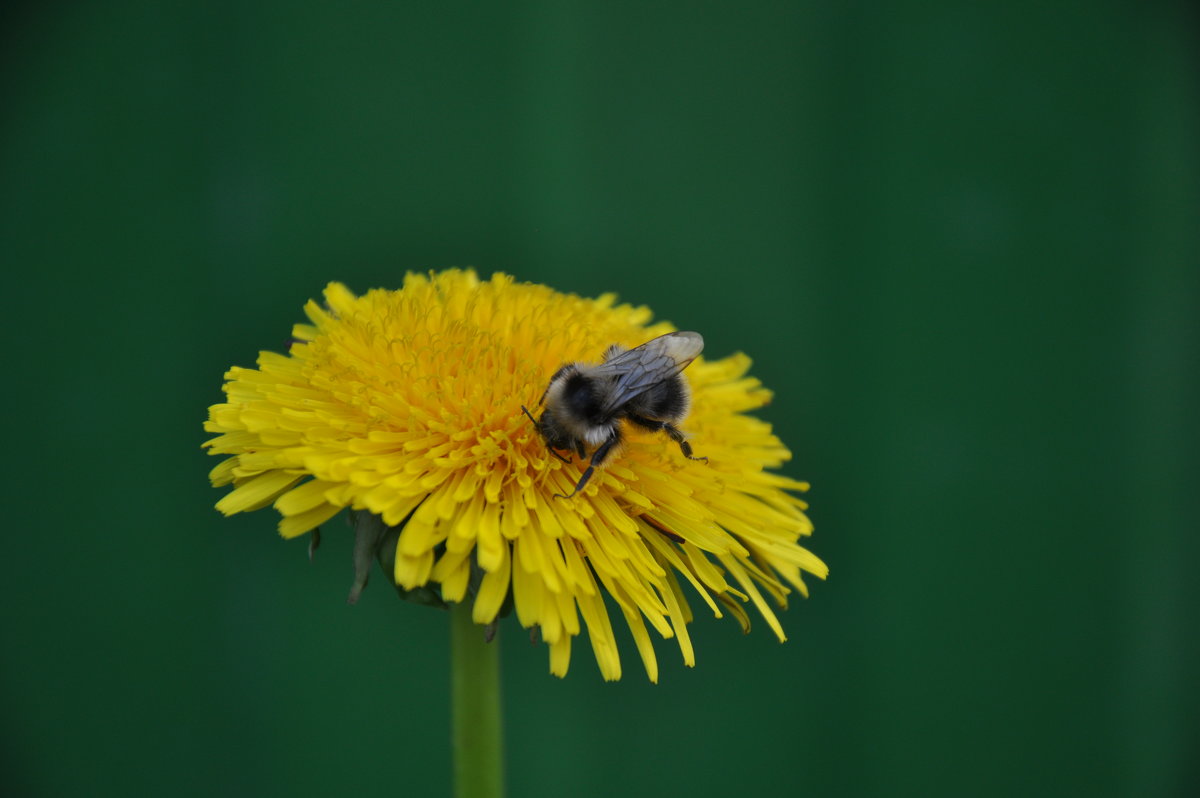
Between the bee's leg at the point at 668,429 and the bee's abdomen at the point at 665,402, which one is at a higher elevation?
the bee's abdomen at the point at 665,402

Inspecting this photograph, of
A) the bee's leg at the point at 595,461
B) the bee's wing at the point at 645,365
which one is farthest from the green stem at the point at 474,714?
the bee's wing at the point at 645,365

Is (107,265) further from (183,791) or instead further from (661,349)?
(661,349)

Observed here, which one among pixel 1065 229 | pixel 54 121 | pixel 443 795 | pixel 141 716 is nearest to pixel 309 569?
pixel 141 716

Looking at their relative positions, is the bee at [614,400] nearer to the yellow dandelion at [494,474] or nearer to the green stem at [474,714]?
the yellow dandelion at [494,474]

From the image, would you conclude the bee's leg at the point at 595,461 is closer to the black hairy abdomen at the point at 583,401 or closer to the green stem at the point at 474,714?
the black hairy abdomen at the point at 583,401

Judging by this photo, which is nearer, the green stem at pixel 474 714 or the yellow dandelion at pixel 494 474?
the yellow dandelion at pixel 494 474

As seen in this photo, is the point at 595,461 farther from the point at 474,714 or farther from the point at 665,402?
the point at 474,714

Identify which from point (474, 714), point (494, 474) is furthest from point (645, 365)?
point (474, 714)
